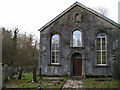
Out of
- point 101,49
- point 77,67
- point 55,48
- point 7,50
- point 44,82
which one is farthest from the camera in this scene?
point 7,50

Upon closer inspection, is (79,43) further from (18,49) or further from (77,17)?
(18,49)

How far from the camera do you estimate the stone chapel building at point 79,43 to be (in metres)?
23.1

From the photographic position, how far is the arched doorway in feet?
77.9

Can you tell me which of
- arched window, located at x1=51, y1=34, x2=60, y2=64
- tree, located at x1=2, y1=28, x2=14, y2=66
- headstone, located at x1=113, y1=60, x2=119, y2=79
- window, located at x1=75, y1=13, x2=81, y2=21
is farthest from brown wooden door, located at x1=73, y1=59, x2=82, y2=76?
tree, located at x1=2, y1=28, x2=14, y2=66

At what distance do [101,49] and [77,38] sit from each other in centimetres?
355

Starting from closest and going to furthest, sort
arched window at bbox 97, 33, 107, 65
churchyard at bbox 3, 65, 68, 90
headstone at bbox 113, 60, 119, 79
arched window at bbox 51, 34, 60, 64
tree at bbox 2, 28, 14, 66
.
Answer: churchyard at bbox 3, 65, 68, 90, headstone at bbox 113, 60, 119, 79, arched window at bbox 97, 33, 107, 65, arched window at bbox 51, 34, 60, 64, tree at bbox 2, 28, 14, 66

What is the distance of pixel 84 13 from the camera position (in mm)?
24094

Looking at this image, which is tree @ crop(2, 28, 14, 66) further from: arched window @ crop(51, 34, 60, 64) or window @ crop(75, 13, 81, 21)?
window @ crop(75, 13, 81, 21)

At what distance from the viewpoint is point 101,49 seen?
915 inches

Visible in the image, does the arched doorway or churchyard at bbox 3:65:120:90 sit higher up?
the arched doorway

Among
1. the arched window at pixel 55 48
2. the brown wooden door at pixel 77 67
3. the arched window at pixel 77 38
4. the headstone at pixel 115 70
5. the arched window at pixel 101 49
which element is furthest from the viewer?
the arched window at pixel 55 48

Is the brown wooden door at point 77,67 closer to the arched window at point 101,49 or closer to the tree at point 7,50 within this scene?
the arched window at point 101,49

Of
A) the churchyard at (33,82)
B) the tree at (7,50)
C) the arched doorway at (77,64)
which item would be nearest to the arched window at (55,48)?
the arched doorway at (77,64)

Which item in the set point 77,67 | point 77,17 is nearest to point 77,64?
point 77,67
